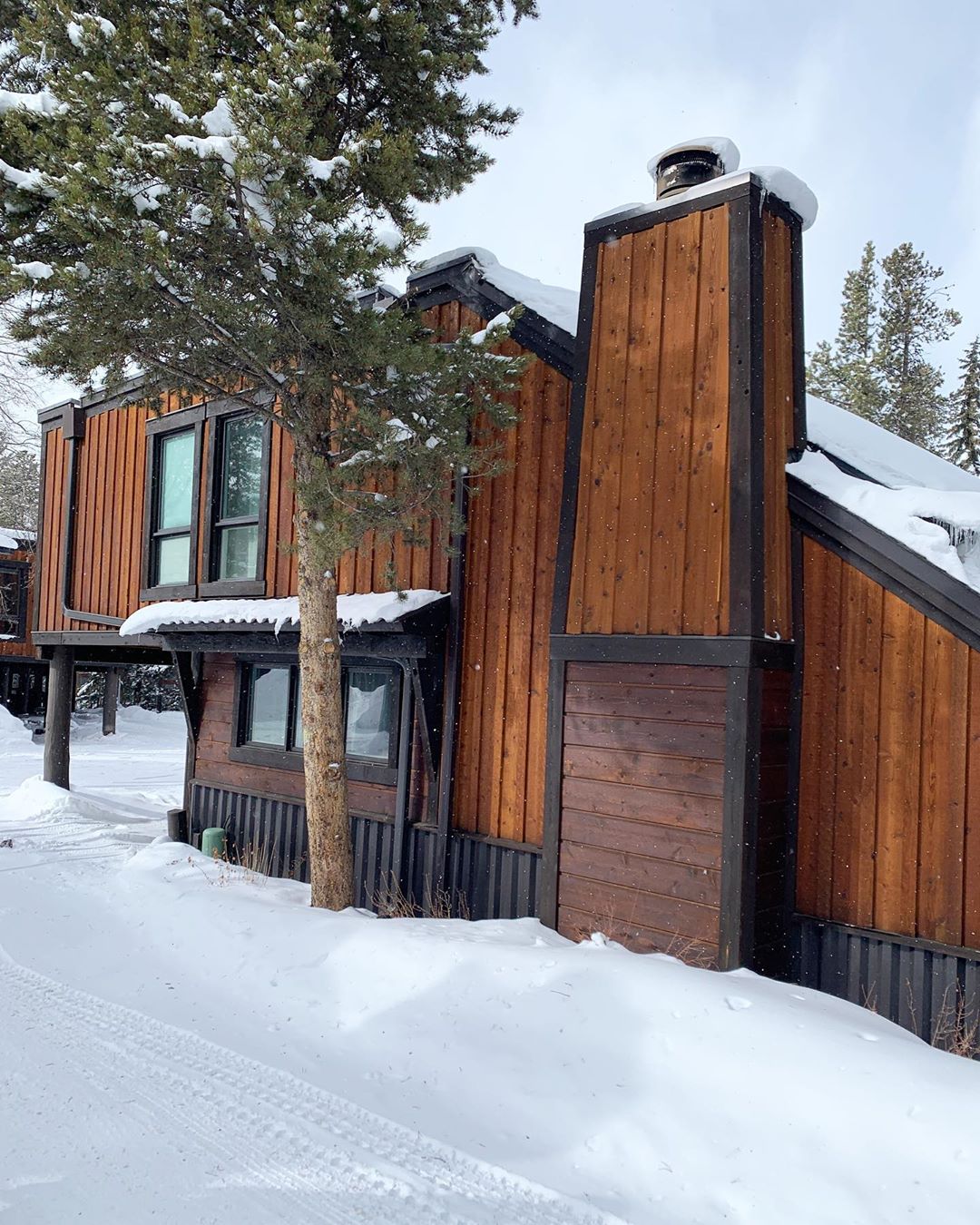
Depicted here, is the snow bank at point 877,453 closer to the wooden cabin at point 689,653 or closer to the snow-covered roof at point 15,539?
the wooden cabin at point 689,653

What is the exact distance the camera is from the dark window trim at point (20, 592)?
22000 millimetres

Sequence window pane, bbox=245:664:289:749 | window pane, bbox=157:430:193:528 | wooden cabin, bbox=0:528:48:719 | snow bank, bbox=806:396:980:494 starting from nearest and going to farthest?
snow bank, bbox=806:396:980:494, window pane, bbox=245:664:289:749, window pane, bbox=157:430:193:528, wooden cabin, bbox=0:528:48:719

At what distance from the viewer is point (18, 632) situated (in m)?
22.0

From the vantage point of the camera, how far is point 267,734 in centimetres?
922

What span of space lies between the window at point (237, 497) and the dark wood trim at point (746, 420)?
18.4 feet

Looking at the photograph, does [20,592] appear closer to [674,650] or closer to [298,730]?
[298,730]

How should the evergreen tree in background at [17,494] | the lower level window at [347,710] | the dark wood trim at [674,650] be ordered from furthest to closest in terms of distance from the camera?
the evergreen tree in background at [17,494]
the lower level window at [347,710]
the dark wood trim at [674,650]

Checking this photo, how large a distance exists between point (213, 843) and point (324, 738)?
146 inches

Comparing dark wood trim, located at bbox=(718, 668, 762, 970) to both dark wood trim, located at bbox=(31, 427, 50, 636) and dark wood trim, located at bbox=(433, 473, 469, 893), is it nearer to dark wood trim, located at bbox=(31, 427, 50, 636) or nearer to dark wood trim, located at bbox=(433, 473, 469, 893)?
dark wood trim, located at bbox=(433, 473, 469, 893)

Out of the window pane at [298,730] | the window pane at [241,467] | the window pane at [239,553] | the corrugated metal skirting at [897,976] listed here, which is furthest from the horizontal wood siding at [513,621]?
the window pane at [241,467]

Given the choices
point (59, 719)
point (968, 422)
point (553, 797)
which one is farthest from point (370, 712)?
point (968, 422)

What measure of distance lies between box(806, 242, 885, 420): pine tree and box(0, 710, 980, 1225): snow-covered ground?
24.5 m

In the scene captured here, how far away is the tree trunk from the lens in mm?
6277

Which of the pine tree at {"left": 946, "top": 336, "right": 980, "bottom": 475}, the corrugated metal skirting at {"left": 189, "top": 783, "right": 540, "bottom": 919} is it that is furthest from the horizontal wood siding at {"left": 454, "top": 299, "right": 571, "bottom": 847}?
the pine tree at {"left": 946, "top": 336, "right": 980, "bottom": 475}
